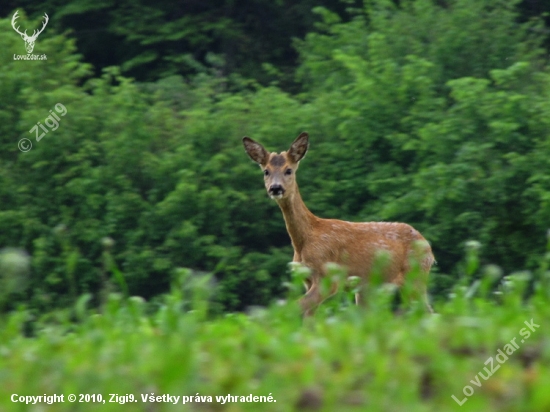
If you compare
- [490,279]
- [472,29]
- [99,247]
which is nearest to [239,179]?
[99,247]

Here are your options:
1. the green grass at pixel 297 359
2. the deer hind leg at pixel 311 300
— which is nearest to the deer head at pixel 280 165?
the deer hind leg at pixel 311 300

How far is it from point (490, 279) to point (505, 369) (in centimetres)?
118

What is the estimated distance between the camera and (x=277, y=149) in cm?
1652

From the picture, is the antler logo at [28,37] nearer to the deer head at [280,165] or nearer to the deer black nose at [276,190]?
the deer head at [280,165]

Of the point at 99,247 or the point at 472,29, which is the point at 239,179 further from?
the point at 472,29

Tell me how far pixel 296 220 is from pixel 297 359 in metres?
5.35

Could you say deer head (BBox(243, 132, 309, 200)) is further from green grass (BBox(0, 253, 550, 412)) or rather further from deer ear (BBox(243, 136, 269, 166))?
green grass (BBox(0, 253, 550, 412))

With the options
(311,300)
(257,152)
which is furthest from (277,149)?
(311,300)

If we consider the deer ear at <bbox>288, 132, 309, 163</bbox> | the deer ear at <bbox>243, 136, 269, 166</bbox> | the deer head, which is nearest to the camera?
the deer head

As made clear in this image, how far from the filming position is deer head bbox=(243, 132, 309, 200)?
1085cm

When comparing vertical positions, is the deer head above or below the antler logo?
below

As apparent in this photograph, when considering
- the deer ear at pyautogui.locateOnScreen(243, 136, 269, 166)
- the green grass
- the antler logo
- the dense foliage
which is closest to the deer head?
the deer ear at pyautogui.locateOnScreen(243, 136, 269, 166)

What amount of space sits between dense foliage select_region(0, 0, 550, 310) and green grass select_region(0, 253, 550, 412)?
7625 mm

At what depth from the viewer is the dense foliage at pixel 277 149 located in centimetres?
1473
